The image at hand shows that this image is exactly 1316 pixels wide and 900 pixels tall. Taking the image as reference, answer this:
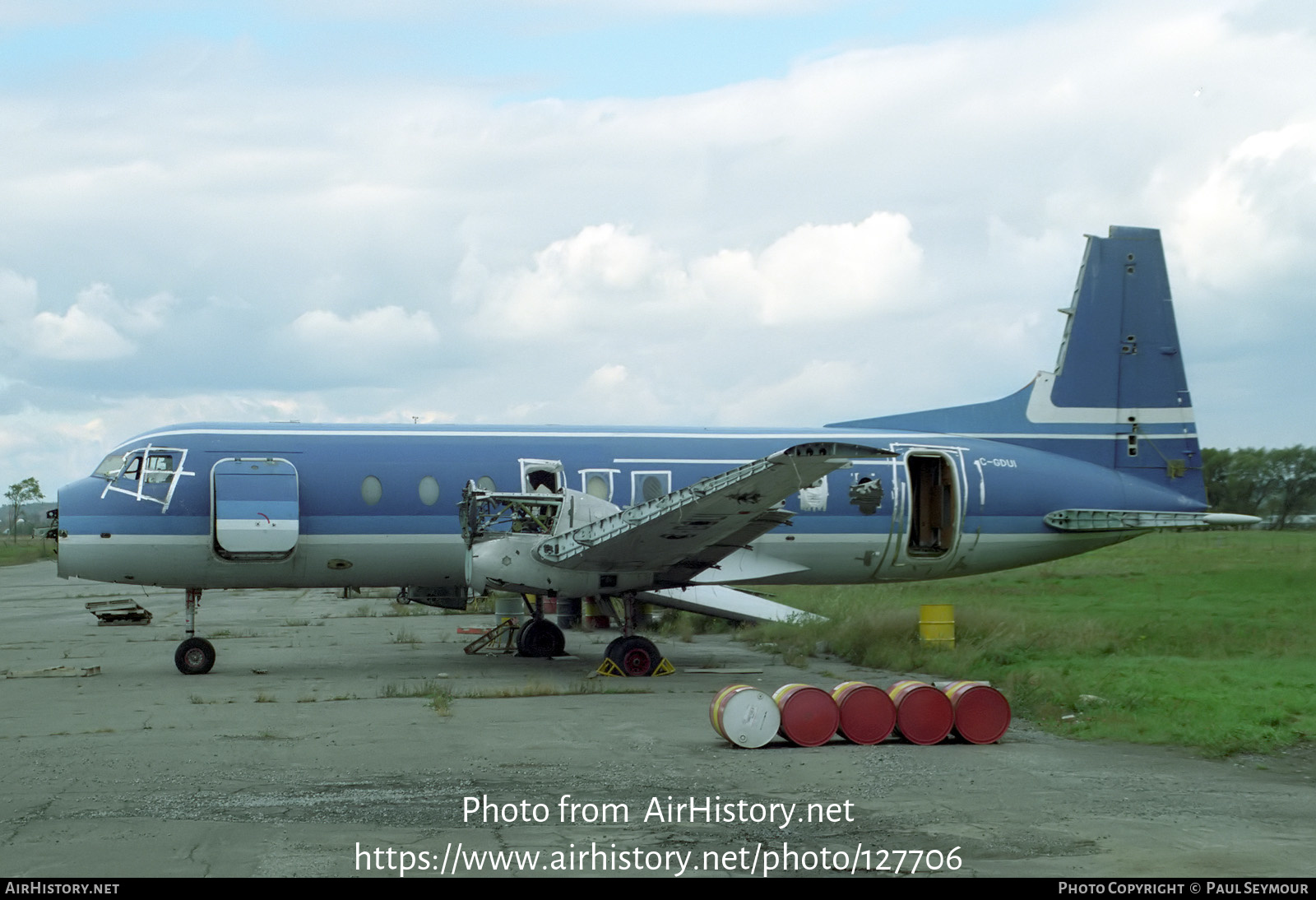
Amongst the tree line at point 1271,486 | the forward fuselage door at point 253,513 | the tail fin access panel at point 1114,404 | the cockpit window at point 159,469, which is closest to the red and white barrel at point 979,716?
the tail fin access panel at point 1114,404

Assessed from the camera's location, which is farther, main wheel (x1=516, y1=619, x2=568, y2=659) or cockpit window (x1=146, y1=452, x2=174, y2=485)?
main wheel (x1=516, y1=619, x2=568, y2=659)

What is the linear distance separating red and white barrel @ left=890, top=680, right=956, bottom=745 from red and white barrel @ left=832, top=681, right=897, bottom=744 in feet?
0.41

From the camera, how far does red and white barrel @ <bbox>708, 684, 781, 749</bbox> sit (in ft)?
40.3

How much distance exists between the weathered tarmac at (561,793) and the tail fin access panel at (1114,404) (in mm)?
7303

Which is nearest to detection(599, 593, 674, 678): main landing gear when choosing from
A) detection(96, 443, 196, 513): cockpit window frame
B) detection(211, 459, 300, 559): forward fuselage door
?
detection(211, 459, 300, 559): forward fuselage door

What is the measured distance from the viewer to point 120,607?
31.8 meters

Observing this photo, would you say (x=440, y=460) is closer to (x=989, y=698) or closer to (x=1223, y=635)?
(x=989, y=698)

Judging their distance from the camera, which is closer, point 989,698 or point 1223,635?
point 989,698

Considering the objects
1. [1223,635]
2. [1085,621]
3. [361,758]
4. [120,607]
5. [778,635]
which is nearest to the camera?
[361,758]

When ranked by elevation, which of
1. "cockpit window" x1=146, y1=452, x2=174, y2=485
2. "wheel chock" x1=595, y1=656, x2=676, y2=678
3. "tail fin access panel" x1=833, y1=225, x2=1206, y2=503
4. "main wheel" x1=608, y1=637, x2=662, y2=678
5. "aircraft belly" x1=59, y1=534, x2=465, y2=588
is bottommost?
"wheel chock" x1=595, y1=656, x2=676, y2=678

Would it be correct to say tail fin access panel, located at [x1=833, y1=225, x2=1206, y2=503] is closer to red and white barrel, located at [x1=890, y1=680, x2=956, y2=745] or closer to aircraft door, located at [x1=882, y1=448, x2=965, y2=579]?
aircraft door, located at [x1=882, y1=448, x2=965, y2=579]

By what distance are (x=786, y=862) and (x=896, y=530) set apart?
14.1 m

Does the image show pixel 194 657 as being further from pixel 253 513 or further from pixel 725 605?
pixel 725 605
